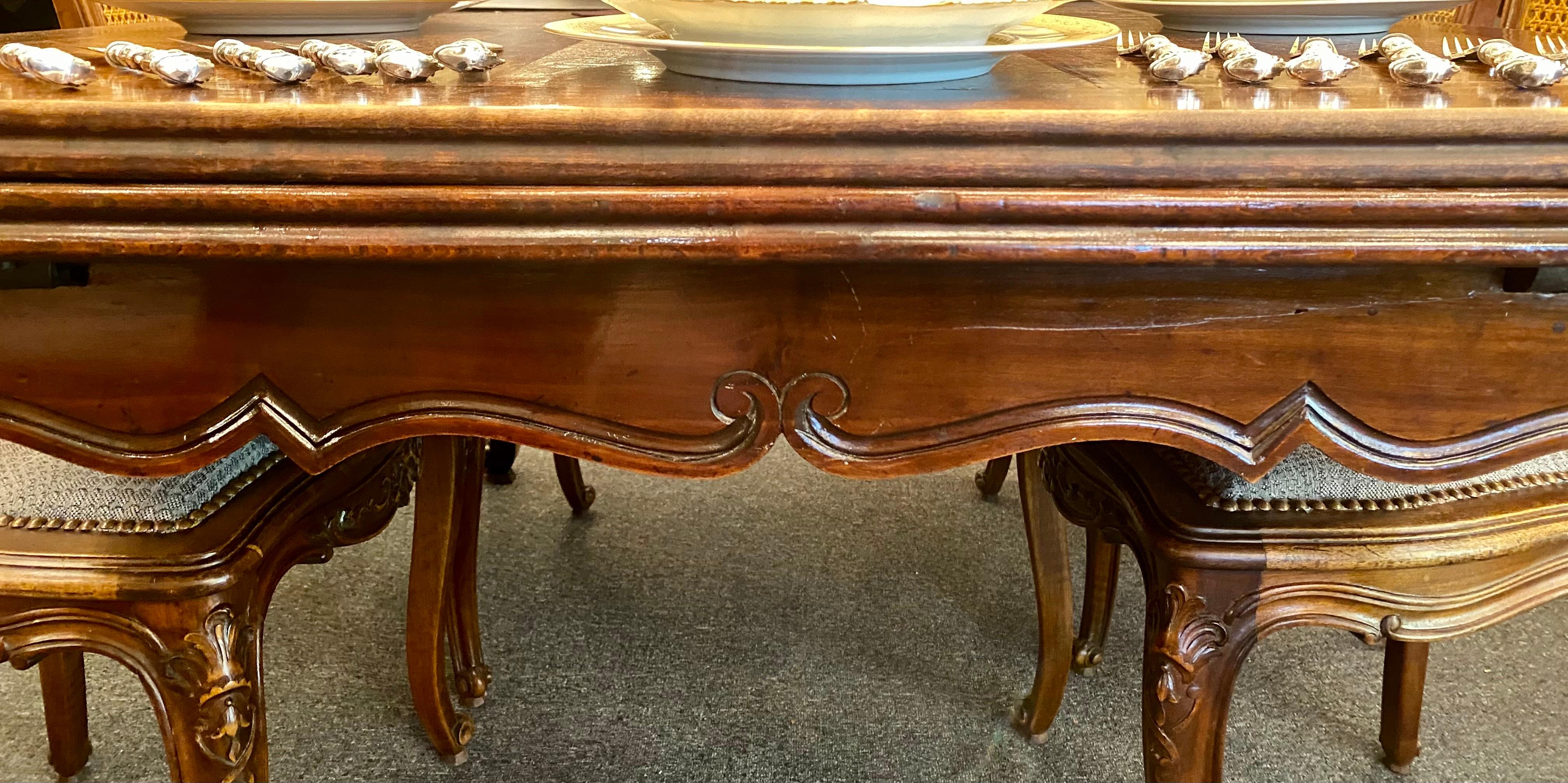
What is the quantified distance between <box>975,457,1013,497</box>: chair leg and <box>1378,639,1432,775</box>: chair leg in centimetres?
59

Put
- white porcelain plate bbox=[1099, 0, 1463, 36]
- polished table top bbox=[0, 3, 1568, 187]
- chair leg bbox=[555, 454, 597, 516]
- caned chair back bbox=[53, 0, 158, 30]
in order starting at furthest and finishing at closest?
1. chair leg bbox=[555, 454, 597, 516]
2. caned chair back bbox=[53, 0, 158, 30]
3. white porcelain plate bbox=[1099, 0, 1463, 36]
4. polished table top bbox=[0, 3, 1568, 187]

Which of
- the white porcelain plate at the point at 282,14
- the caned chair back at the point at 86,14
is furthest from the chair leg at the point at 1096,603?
the caned chair back at the point at 86,14

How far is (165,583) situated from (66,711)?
534 mm

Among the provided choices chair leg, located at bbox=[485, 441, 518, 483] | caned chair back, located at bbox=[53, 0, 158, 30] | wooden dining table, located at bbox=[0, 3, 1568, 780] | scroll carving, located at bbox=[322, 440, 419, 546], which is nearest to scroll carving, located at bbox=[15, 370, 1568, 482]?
wooden dining table, located at bbox=[0, 3, 1568, 780]

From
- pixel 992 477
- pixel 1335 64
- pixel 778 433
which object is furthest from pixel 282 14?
pixel 992 477

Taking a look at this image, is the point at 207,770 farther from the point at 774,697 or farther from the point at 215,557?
the point at 774,697

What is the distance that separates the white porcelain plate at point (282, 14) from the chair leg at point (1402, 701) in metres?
1.01

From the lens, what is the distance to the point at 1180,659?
61 cm

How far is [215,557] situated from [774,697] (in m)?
0.68

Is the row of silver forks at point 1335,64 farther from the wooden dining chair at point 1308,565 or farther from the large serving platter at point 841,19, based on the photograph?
the wooden dining chair at point 1308,565

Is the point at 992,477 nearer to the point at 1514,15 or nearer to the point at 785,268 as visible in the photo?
the point at 1514,15

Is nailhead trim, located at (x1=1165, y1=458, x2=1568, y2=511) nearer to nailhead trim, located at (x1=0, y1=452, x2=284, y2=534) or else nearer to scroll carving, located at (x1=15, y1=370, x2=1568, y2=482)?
scroll carving, located at (x1=15, y1=370, x2=1568, y2=482)

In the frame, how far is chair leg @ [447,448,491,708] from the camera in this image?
1.06 m

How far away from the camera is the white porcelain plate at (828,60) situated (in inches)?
18.3
